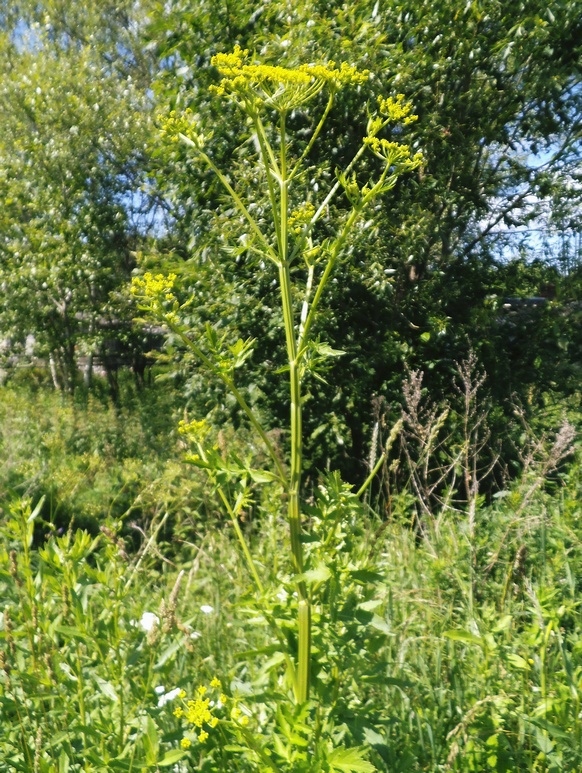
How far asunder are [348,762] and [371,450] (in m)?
1.59

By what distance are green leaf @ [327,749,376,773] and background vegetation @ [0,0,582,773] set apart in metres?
0.23

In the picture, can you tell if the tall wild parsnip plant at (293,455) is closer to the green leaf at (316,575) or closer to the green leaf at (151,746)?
the green leaf at (316,575)

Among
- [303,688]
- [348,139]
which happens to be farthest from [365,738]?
[348,139]

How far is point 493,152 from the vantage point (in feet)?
16.8

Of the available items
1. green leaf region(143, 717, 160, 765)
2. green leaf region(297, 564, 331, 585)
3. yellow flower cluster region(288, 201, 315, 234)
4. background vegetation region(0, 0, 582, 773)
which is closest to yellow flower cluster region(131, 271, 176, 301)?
yellow flower cluster region(288, 201, 315, 234)

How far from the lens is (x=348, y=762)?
1.33 metres

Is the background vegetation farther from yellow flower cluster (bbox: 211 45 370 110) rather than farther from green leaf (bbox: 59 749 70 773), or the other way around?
yellow flower cluster (bbox: 211 45 370 110)

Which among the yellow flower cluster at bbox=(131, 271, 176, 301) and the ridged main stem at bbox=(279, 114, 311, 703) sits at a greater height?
the yellow flower cluster at bbox=(131, 271, 176, 301)

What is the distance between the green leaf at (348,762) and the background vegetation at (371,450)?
0.23 m

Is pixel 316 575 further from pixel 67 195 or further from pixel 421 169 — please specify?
pixel 67 195

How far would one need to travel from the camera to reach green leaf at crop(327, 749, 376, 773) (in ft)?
4.29

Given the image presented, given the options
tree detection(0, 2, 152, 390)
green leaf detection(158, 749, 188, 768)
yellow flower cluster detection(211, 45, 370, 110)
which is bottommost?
green leaf detection(158, 749, 188, 768)

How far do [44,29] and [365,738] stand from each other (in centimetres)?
1331

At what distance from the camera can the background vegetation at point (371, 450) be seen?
1.72 meters
